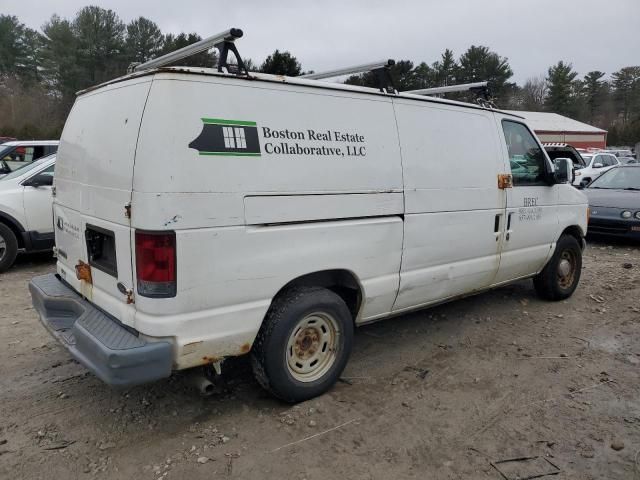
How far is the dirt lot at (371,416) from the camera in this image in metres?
2.93

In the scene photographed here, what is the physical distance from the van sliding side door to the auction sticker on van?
2024mm

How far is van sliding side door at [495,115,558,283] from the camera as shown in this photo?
4.89 meters

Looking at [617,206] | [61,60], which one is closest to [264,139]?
[617,206]

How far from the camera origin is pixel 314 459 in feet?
9.78

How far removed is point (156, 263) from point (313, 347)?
133 centimetres

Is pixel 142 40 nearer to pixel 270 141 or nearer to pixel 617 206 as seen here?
pixel 617 206

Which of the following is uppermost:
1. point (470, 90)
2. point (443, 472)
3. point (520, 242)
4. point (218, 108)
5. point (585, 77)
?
point (585, 77)

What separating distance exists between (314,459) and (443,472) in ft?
2.43

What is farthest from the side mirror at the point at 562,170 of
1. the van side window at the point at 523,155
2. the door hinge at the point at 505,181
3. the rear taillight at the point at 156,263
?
the rear taillight at the point at 156,263

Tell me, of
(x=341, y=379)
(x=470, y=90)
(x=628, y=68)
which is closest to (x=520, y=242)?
(x=470, y=90)

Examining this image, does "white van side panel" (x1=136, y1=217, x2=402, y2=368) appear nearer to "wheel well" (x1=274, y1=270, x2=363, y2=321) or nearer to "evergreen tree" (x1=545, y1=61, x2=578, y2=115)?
"wheel well" (x1=274, y1=270, x2=363, y2=321)

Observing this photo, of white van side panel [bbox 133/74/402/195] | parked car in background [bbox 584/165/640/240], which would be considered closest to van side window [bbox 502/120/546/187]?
white van side panel [bbox 133/74/402/195]

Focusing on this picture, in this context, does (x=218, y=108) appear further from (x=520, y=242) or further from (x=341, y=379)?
(x=520, y=242)

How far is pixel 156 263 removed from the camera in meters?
2.79
